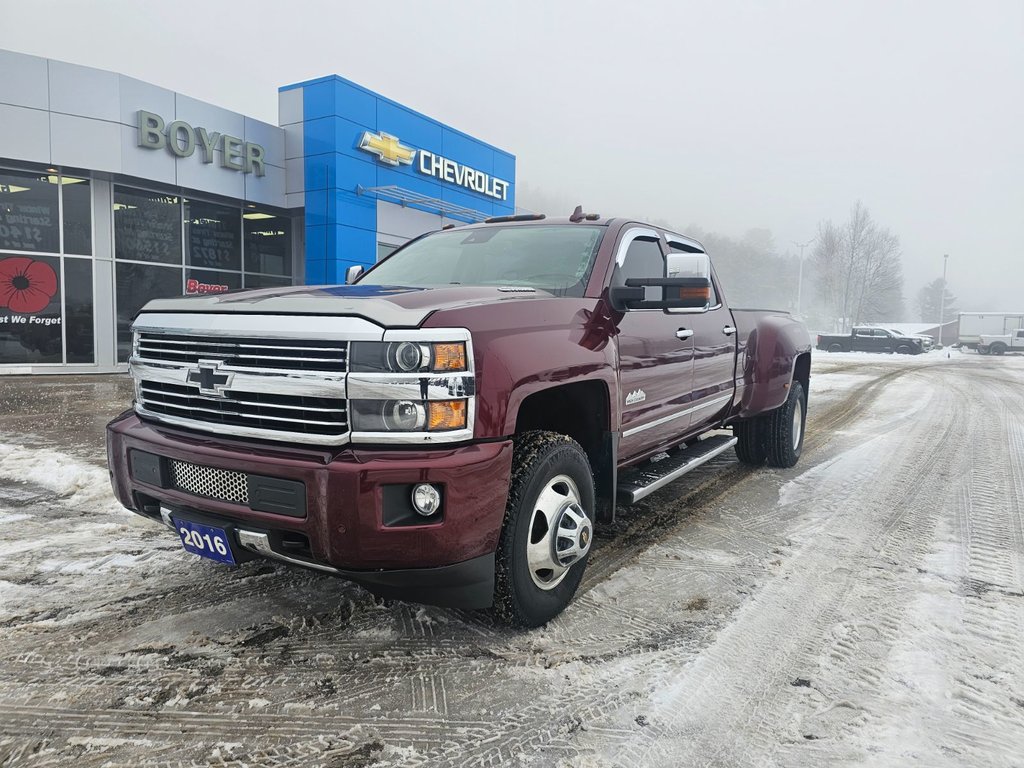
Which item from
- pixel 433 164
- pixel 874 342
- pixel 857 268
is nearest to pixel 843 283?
pixel 857 268

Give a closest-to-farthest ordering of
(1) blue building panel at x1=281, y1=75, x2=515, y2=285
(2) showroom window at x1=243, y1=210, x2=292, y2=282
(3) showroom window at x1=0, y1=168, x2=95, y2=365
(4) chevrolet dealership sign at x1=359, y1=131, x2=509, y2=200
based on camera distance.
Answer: (3) showroom window at x1=0, y1=168, x2=95, y2=365 → (1) blue building panel at x1=281, y1=75, x2=515, y2=285 → (2) showroom window at x1=243, y1=210, x2=292, y2=282 → (4) chevrolet dealership sign at x1=359, y1=131, x2=509, y2=200

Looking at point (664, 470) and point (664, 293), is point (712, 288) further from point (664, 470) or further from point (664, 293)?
point (664, 293)

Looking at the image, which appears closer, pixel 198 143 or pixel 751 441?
pixel 751 441

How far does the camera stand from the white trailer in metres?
46.7

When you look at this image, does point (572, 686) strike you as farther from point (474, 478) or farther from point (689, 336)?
point (689, 336)

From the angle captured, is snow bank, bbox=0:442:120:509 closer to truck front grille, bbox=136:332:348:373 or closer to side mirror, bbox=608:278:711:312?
truck front grille, bbox=136:332:348:373

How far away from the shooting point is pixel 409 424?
7.82 feet

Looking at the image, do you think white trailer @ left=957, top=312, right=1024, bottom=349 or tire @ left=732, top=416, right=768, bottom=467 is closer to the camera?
tire @ left=732, top=416, right=768, bottom=467

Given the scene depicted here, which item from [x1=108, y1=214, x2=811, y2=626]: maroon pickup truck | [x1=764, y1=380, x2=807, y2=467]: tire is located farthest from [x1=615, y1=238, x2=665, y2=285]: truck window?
[x1=764, y1=380, x2=807, y2=467]: tire

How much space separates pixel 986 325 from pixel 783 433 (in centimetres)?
5176

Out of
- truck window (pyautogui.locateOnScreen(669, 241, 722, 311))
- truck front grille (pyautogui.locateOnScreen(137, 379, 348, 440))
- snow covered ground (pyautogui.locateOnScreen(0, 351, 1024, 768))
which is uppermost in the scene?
truck window (pyautogui.locateOnScreen(669, 241, 722, 311))

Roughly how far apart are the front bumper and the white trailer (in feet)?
176

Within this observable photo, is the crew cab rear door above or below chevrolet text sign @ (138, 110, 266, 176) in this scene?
below

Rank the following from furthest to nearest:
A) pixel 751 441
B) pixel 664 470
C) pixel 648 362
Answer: pixel 751 441 < pixel 664 470 < pixel 648 362
